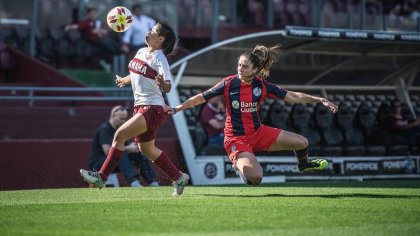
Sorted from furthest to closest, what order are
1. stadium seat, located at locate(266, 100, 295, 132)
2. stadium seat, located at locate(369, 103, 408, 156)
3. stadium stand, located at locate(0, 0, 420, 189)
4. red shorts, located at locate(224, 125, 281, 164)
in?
1. stadium seat, located at locate(369, 103, 408, 156)
2. stadium seat, located at locate(266, 100, 295, 132)
3. stadium stand, located at locate(0, 0, 420, 189)
4. red shorts, located at locate(224, 125, 281, 164)

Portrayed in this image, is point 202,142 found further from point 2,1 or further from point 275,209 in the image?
point 275,209

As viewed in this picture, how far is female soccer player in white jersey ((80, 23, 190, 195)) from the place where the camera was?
12602 mm

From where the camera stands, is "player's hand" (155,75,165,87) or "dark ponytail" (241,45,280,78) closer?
"player's hand" (155,75,165,87)

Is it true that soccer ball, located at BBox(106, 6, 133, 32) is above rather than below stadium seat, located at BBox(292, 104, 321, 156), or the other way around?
above

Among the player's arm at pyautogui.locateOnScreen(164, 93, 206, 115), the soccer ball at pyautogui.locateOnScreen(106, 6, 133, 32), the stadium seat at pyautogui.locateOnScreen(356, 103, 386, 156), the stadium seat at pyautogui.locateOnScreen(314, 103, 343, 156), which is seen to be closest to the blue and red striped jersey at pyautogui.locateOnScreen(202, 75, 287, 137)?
the player's arm at pyautogui.locateOnScreen(164, 93, 206, 115)

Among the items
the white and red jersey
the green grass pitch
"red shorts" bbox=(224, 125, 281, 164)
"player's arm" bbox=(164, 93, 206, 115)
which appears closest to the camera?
the green grass pitch

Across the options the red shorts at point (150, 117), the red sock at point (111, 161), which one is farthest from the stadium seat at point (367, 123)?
the red sock at point (111, 161)

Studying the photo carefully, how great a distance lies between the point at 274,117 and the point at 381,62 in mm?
3412

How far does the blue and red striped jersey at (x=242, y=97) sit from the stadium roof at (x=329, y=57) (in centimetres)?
536

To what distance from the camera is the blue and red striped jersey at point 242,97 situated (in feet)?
42.5

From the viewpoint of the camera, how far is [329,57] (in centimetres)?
2139

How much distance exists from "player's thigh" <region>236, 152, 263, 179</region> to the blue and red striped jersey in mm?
328

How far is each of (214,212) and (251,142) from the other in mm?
2642

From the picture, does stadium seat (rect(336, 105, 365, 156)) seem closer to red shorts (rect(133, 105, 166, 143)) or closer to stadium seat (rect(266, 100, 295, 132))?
stadium seat (rect(266, 100, 295, 132))
